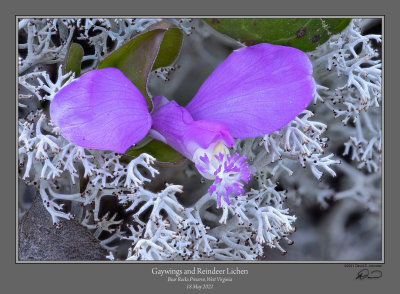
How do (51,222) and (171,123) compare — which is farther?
(51,222)

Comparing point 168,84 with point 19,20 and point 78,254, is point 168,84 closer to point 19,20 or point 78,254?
point 19,20

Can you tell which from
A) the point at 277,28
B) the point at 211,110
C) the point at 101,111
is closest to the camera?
the point at 101,111

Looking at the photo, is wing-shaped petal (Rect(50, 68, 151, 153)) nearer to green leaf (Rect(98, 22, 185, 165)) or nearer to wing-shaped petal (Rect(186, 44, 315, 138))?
green leaf (Rect(98, 22, 185, 165))

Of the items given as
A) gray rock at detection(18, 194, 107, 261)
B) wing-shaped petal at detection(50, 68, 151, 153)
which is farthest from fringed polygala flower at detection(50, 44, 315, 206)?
gray rock at detection(18, 194, 107, 261)

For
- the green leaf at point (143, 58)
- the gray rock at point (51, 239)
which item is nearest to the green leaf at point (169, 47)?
the green leaf at point (143, 58)

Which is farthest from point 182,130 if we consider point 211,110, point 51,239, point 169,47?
point 51,239

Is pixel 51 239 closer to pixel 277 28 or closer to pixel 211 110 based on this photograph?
pixel 211 110

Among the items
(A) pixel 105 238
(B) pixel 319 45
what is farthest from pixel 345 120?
(A) pixel 105 238
